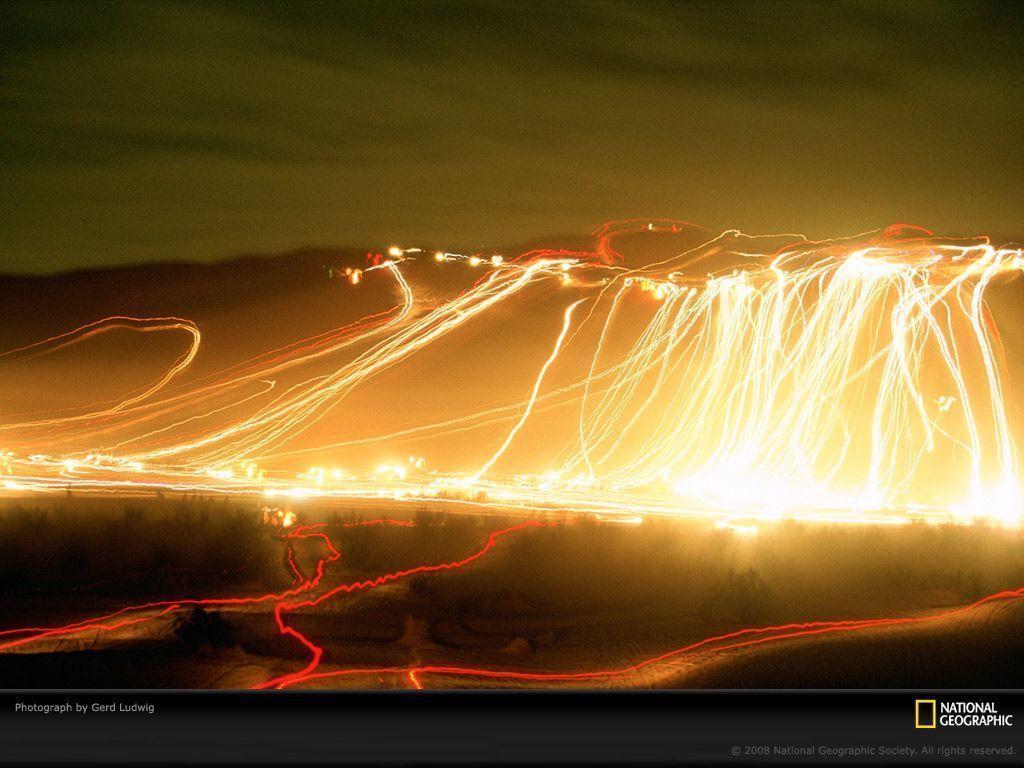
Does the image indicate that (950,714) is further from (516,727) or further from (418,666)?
(418,666)

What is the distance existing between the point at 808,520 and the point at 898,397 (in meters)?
3.95

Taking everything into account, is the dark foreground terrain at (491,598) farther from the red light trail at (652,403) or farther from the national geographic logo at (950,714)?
the national geographic logo at (950,714)

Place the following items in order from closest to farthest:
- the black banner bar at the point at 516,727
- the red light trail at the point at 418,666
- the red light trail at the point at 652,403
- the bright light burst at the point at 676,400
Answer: the black banner bar at the point at 516,727 → the red light trail at the point at 418,666 → the red light trail at the point at 652,403 → the bright light burst at the point at 676,400

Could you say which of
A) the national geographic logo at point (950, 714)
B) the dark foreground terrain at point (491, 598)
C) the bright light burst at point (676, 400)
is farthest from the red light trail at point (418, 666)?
the bright light burst at point (676, 400)

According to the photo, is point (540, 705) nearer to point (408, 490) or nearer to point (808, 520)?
point (808, 520)

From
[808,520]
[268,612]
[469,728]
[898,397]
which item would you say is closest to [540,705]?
[469,728]

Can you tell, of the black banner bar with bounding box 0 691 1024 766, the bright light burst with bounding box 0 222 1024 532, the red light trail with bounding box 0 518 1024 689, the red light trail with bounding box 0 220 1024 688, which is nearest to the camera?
the black banner bar with bounding box 0 691 1024 766

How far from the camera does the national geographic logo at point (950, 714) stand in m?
4.35

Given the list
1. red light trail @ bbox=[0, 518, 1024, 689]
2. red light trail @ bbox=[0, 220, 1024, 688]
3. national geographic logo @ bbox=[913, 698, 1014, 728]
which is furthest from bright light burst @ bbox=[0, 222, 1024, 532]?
national geographic logo @ bbox=[913, 698, 1014, 728]

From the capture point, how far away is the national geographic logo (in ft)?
14.3

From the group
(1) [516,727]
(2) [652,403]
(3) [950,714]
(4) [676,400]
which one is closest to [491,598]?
(1) [516,727]

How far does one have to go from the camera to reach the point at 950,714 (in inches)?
171

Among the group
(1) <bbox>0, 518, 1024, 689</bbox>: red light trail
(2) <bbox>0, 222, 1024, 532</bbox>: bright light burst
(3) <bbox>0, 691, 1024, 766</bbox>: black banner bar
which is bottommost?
(3) <bbox>0, 691, 1024, 766</bbox>: black banner bar

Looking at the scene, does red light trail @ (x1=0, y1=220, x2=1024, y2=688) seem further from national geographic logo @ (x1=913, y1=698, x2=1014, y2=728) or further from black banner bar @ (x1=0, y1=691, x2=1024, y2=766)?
national geographic logo @ (x1=913, y1=698, x2=1014, y2=728)
